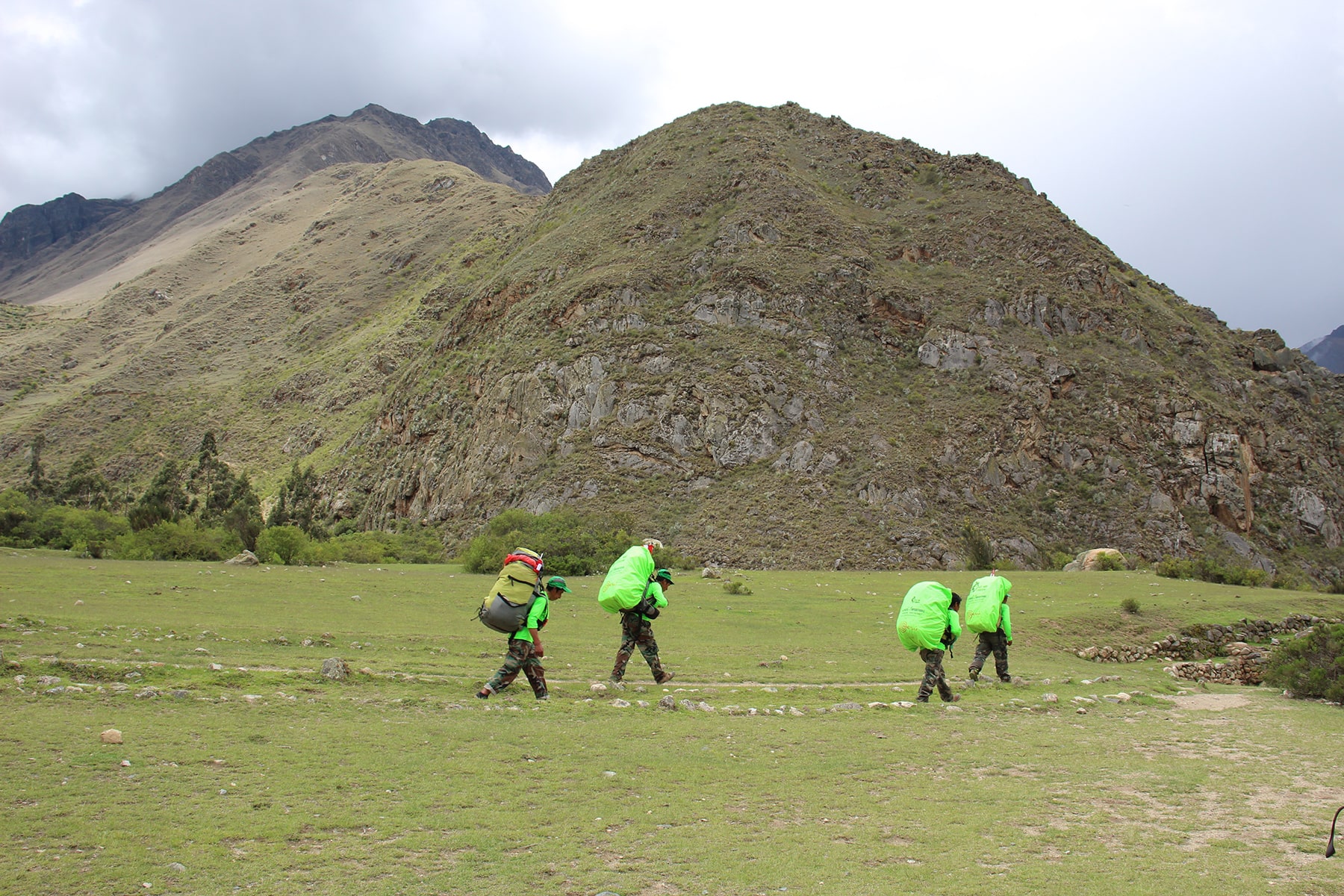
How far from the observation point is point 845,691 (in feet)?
40.4

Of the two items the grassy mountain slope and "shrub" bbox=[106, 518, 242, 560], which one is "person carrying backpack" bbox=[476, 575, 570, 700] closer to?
"shrub" bbox=[106, 518, 242, 560]

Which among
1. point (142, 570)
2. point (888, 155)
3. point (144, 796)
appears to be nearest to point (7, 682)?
point (144, 796)

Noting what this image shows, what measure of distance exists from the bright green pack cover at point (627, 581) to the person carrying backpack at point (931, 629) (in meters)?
3.87

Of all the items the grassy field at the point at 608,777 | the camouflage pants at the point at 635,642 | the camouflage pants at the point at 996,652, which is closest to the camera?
the grassy field at the point at 608,777

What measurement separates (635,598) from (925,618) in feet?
14.2

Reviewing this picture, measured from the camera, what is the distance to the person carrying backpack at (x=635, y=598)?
11617 mm

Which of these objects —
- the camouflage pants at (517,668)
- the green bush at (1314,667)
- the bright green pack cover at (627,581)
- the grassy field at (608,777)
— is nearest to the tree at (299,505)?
the grassy field at (608,777)

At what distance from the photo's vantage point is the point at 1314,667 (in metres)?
14.3

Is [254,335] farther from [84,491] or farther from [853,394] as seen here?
[853,394]

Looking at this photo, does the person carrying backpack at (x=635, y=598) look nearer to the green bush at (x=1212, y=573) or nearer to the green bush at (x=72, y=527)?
the green bush at (x=1212, y=573)

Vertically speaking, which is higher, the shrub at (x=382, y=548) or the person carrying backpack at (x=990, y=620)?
the person carrying backpack at (x=990, y=620)

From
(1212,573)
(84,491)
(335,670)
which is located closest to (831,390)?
(1212,573)

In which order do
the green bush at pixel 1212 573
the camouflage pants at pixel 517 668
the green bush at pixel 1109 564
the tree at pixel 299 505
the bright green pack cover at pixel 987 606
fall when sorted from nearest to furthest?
the camouflage pants at pixel 517 668 → the bright green pack cover at pixel 987 606 → the green bush at pixel 1212 573 → the green bush at pixel 1109 564 → the tree at pixel 299 505

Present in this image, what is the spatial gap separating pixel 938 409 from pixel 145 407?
89343mm
